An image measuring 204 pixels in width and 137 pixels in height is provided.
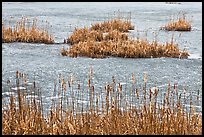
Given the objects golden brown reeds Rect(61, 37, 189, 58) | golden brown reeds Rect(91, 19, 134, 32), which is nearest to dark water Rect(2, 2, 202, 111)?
golden brown reeds Rect(61, 37, 189, 58)

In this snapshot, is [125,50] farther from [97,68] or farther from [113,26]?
[113,26]

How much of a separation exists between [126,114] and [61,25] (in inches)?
449

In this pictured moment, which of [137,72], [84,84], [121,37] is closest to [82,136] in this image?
[84,84]

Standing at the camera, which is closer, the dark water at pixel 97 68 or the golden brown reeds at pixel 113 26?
the dark water at pixel 97 68

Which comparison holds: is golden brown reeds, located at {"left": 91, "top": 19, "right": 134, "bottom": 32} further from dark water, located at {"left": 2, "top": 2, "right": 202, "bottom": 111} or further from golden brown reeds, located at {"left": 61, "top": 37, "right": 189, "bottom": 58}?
golden brown reeds, located at {"left": 61, "top": 37, "right": 189, "bottom": 58}

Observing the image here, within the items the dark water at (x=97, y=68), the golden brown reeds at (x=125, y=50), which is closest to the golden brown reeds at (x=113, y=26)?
the dark water at (x=97, y=68)

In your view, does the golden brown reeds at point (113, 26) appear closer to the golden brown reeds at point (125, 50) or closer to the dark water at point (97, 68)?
the dark water at point (97, 68)

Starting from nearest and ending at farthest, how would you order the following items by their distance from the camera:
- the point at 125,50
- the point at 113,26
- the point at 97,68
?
the point at 97,68, the point at 125,50, the point at 113,26

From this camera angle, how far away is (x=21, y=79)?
755cm

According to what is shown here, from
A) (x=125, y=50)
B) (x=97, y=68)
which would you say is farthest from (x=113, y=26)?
(x=97, y=68)

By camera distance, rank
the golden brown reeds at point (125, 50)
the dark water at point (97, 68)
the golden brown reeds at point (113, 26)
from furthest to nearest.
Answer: the golden brown reeds at point (113, 26) → the golden brown reeds at point (125, 50) → the dark water at point (97, 68)

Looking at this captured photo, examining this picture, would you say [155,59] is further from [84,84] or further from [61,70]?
[84,84]

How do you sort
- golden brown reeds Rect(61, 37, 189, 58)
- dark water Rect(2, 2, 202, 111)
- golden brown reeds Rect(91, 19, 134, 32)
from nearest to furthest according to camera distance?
dark water Rect(2, 2, 202, 111), golden brown reeds Rect(61, 37, 189, 58), golden brown reeds Rect(91, 19, 134, 32)

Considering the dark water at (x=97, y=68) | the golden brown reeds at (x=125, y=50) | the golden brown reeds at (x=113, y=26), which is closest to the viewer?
the dark water at (x=97, y=68)
